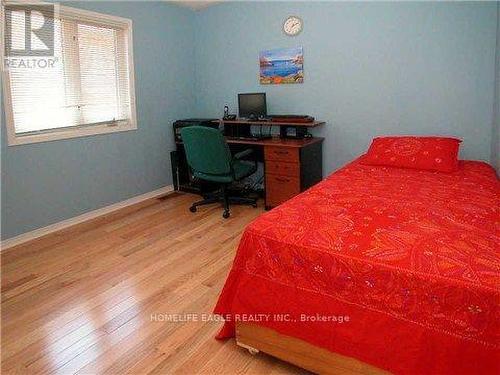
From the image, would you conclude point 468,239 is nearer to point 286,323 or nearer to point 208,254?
point 286,323

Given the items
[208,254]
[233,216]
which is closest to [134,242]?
[208,254]

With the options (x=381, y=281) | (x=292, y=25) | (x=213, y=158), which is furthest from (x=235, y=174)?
(x=381, y=281)

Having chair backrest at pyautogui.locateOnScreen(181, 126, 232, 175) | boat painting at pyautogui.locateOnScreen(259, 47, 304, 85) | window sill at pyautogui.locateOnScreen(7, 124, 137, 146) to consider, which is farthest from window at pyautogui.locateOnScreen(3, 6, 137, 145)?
boat painting at pyautogui.locateOnScreen(259, 47, 304, 85)

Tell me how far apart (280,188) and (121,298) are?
6.47ft

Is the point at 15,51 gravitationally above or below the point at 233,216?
above

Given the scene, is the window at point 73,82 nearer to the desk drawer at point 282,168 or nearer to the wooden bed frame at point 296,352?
the desk drawer at point 282,168

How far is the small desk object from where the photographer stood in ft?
11.7

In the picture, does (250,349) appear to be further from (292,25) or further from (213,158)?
(292,25)

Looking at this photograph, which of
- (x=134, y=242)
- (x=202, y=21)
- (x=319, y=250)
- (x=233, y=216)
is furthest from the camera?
(x=202, y=21)

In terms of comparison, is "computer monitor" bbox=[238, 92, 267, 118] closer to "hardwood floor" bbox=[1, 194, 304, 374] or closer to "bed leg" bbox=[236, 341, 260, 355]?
"hardwood floor" bbox=[1, 194, 304, 374]

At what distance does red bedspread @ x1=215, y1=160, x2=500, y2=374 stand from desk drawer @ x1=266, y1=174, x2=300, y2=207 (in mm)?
1580

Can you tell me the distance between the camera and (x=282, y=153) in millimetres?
3607

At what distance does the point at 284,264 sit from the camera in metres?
1.54

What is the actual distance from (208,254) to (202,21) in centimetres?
318
